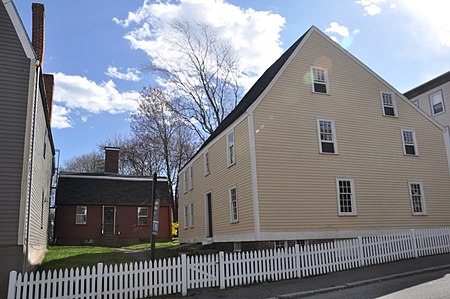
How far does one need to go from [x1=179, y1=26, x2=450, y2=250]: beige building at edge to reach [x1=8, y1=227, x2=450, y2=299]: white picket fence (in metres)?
2.63

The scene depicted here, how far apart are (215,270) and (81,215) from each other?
2183 cm

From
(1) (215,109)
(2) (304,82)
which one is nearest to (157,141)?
(1) (215,109)

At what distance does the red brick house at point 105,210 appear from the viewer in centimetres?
2962

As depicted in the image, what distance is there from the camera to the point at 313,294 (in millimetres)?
10234

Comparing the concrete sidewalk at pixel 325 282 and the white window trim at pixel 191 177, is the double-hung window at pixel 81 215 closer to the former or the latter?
the white window trim at pixel 191 177

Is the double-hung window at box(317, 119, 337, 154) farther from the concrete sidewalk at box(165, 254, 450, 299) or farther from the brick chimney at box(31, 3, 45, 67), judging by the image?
the brick chimney at box(31, 3, 45, 67)

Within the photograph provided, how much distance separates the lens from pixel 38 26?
15.1m

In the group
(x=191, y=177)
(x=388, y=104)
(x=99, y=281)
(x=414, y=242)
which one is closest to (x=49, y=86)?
(x=191, y=177)

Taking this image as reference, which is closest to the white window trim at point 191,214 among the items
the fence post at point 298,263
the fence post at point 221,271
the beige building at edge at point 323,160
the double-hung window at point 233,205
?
the beige building at edge at point 323,160

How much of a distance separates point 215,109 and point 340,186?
21356 mm

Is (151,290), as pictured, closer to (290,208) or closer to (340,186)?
(290,208)

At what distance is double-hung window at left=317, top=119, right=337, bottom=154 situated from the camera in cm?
1731

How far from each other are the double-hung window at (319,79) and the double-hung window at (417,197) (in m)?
6.32

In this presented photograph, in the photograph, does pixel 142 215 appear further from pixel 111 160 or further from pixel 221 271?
pixel 221 271
